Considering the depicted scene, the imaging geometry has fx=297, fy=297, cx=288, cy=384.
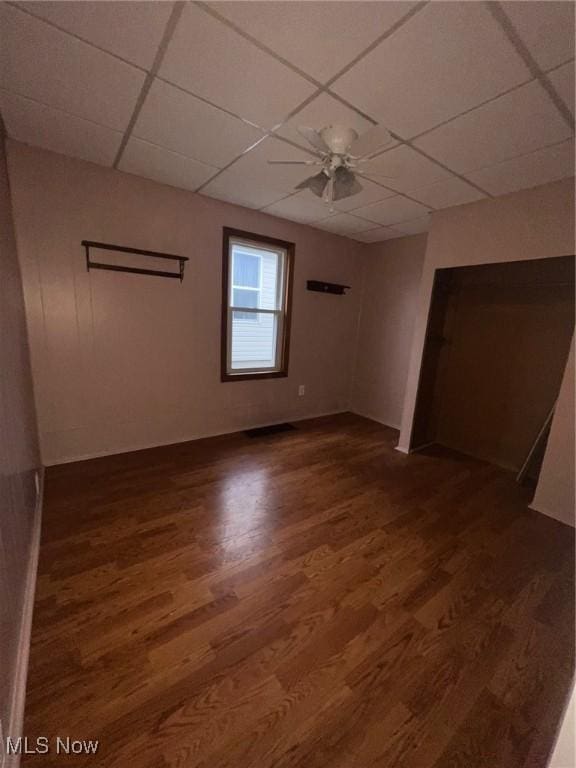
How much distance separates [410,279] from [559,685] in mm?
3749

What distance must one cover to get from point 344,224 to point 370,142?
1.93 meters

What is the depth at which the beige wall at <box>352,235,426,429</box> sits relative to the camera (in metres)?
3.90

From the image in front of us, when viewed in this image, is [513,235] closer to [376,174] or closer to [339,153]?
[376,174]

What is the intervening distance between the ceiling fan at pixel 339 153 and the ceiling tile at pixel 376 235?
1905mm

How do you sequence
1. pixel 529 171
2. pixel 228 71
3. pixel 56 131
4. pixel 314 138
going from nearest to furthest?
1. pixel 228 71
2. pixel 314 138
3. pixel 56 131
4. pixel 529 171

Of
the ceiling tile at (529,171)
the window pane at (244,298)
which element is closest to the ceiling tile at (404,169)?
the ceiling tile at (529,171)

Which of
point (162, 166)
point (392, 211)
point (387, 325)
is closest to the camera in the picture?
point (162, 166)

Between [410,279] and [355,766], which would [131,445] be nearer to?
[355,766]

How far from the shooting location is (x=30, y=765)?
90cm

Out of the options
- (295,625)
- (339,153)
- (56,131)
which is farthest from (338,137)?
(295,625)

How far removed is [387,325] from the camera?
422 cm

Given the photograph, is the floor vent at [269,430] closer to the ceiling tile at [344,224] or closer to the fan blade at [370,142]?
the ceiling tile at [344,224]

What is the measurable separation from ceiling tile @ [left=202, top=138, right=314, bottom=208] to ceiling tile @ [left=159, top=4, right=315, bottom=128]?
35 centimetres

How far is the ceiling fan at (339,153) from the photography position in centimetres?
166
